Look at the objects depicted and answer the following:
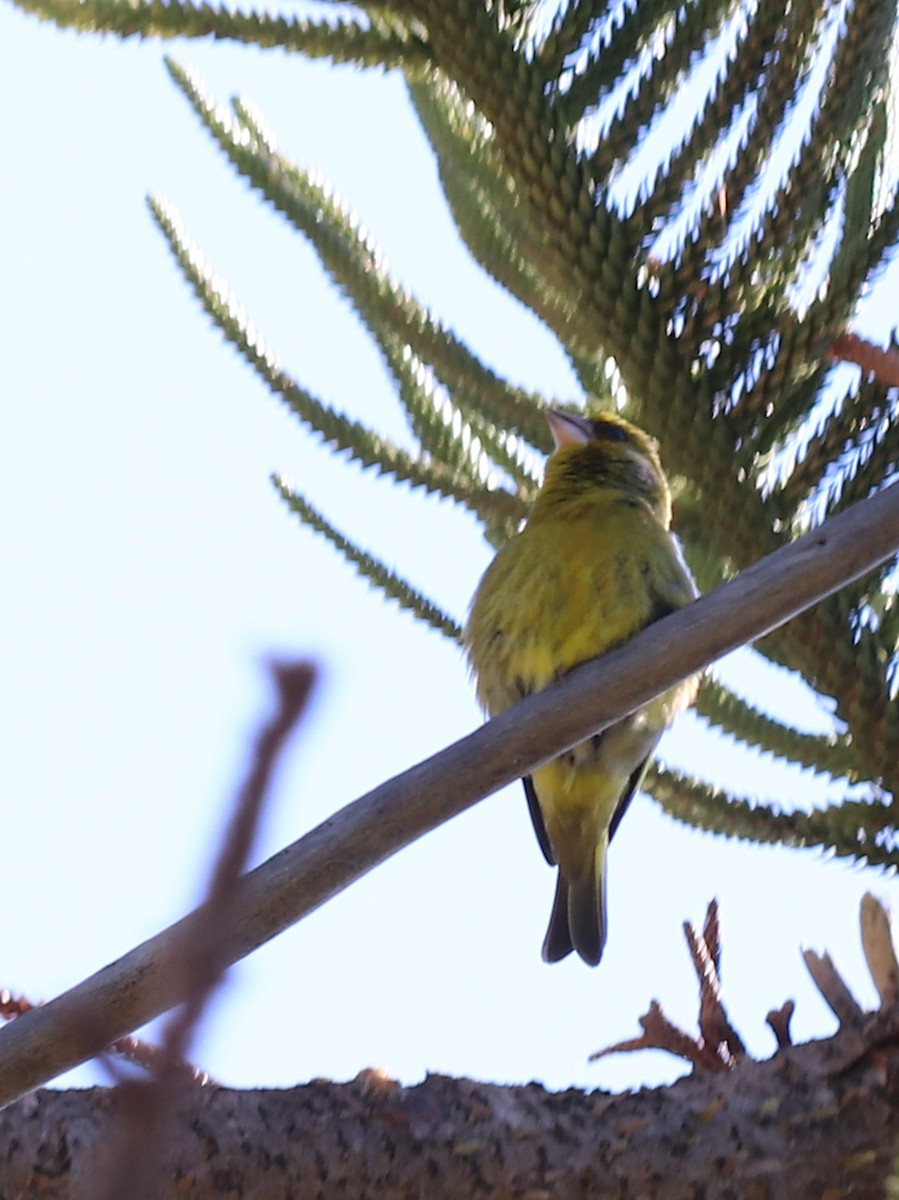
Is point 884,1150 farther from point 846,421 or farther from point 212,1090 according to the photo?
point 846,421

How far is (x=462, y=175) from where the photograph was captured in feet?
11.0

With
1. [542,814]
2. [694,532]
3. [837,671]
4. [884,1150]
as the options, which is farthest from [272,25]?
[884,1150]

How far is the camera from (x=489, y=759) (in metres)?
2.03

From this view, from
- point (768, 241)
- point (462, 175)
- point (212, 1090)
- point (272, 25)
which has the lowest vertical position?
point (212, 1090)

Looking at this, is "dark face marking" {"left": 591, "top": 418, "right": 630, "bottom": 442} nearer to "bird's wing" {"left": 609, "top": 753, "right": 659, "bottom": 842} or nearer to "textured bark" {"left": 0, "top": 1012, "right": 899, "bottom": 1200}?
"bird's wing" {"left": 609, "top": 753, "right": 659, "bottom": 842}

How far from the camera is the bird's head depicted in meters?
3.93

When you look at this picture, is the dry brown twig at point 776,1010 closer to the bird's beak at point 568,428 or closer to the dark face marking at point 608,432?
the bird's beak at point 568,428

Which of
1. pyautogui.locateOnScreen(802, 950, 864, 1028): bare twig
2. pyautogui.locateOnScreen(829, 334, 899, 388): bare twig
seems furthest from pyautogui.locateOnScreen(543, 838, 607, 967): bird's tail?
pyautogui.locateOnScreen(829, 334, 899, 388): bare twig

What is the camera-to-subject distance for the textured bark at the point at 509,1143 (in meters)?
2.26

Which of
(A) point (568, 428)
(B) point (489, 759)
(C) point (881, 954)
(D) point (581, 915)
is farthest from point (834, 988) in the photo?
(A) point (568, 428)

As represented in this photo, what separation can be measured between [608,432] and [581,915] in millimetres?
1251

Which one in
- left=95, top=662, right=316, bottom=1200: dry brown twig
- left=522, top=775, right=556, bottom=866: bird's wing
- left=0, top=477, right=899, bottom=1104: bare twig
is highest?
left=522, top=775, right=556, bottom=866: bird's wing

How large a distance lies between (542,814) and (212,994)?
3.52 metres

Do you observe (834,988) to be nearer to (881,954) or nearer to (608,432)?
(881,954)
